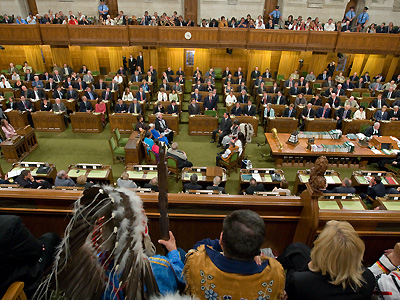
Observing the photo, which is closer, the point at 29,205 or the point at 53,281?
the point at 53,281

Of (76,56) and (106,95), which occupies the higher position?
(76,56)

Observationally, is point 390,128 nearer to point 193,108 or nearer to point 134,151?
point 193,108

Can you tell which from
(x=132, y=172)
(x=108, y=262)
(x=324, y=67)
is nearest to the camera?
(x=108, y=262)

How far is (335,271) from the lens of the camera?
1.59m

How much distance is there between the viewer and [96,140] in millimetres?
9945

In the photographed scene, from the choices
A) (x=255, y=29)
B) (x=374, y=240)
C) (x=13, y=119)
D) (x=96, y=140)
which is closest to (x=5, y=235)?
(x=374, y=240)

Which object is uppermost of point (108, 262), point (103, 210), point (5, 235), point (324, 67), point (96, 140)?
point (103, 210)

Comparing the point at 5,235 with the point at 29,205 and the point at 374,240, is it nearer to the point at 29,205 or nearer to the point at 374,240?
the point at 29,205

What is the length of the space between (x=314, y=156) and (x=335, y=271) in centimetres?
725

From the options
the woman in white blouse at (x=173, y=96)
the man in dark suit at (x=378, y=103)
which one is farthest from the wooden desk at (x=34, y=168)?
the man in dark suit at (x=378, y=103)

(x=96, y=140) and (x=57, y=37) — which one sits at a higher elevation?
(x=57, y=37)

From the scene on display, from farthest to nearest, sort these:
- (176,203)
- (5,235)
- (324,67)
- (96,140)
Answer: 1. (324,67)
2. (96,140)
3. (176,203)
4. (5,235)

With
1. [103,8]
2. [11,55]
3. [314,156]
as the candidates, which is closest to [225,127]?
[314,156]

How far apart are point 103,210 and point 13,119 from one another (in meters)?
11.0
